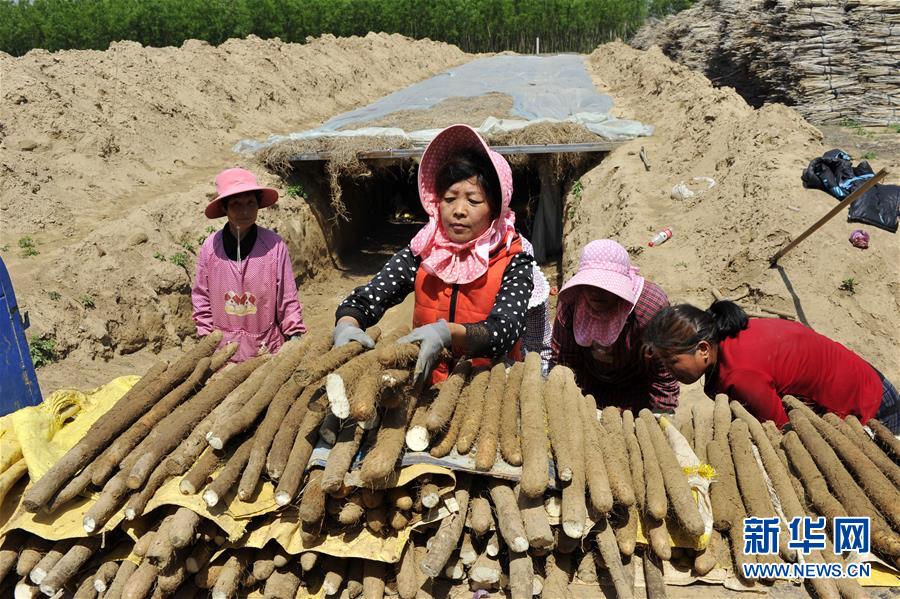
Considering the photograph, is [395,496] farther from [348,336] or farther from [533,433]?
[348,336]

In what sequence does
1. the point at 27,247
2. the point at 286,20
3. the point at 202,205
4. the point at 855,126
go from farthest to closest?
the point at 286,20 < the point at 855,126 < the point at 202,205 < the point at 27,247

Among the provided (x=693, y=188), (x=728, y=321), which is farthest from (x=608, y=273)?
(x=693, y=188)

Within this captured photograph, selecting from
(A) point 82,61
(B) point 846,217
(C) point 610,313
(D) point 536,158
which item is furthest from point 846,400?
(A) point 82,61

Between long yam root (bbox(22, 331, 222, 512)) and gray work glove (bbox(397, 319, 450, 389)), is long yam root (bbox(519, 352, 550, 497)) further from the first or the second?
long yam root (bbox(22, 331, 222, 512))

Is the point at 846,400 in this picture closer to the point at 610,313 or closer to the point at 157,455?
the point at 610,313

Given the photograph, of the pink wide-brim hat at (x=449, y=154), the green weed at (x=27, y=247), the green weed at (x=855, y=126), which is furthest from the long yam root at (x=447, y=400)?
the green weed at (x=855, y=126)

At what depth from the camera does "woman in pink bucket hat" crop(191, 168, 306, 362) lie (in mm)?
3602

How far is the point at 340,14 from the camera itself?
33.2m

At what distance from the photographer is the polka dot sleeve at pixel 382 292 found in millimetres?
2531

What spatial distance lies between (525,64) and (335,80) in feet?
34.2

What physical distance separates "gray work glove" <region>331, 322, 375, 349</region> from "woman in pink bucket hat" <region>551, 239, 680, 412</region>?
3.93ft

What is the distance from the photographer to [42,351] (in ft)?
20.2

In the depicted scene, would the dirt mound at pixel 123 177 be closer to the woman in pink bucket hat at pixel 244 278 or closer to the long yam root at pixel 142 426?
the woman in pink bucket hat at pixel 244 278

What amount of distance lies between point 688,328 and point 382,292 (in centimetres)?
141
